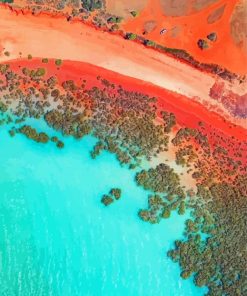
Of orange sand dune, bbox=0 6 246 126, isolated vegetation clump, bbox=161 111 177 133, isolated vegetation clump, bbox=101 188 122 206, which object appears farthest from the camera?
isolated vegetation clump, bbox=161 111 177 133

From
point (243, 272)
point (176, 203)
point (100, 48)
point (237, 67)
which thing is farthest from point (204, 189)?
point (100, 48)

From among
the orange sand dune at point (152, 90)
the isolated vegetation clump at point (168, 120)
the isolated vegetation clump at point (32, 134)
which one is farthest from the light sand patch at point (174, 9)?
the isolated vegetation clump at point (32, 134)

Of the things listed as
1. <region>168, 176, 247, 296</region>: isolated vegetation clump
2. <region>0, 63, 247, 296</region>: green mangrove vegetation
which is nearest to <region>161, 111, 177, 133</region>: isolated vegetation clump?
<region>0, 63, 247, 296</region>: green mangrove vegetation

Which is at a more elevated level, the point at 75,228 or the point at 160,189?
the point at 160,189

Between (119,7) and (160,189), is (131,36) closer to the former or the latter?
(119,7)

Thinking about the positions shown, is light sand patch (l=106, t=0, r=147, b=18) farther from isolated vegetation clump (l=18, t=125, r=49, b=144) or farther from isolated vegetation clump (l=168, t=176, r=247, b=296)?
isolated vegetation clump (l=168, t=176, r=247, b=296)

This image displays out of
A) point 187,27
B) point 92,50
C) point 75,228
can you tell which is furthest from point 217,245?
point 92,50

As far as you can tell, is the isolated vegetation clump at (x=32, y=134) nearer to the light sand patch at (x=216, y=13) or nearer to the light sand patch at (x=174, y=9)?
the light sand patch at (x=174, y=9)

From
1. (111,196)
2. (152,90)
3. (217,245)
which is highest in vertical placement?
(152,90)
